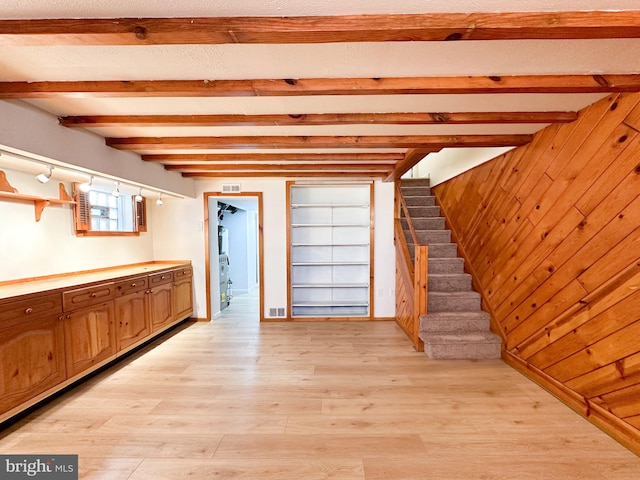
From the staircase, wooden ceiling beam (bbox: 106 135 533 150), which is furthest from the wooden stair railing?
wooden ceiling beam (bbox: 106 135 533 150)

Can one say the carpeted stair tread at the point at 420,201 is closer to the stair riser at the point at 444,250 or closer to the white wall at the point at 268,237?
the white wall at the point at 268,237

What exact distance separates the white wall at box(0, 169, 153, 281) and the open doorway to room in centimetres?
146

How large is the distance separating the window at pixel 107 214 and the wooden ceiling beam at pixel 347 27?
2.58 m

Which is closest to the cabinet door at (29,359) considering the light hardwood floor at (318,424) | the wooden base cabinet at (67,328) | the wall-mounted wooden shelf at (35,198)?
the wooden base cabinet at (67,328)

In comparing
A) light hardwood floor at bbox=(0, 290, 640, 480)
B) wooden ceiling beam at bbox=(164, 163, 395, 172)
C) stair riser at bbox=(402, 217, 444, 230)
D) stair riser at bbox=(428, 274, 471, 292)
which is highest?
wooden ceiling beam at bbox=(164, 163, 395, 172)

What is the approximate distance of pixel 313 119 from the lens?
88.5 inches

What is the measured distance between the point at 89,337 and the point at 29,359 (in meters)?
0.56

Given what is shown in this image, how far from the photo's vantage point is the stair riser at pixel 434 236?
4523 mm

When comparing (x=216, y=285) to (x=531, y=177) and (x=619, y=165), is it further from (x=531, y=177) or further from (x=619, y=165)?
(x=619, y=165)

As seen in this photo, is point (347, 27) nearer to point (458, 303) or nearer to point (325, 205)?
point (458, 303)

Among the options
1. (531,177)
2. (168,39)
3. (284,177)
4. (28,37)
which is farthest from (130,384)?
(531,177)

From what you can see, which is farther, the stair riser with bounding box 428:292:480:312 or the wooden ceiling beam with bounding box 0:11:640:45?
the stair riser with bounding box 428:292:480:312

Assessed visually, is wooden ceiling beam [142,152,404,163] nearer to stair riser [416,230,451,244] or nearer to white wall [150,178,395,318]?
white wall [150,178,395,318]

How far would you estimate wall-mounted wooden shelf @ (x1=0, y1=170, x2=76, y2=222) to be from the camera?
2.54 metres
